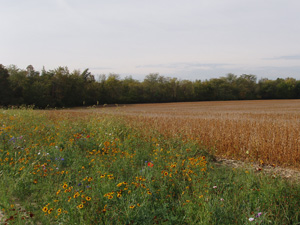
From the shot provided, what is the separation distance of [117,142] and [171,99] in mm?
47315

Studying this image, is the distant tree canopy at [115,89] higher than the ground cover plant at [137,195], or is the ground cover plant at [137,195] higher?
the distant tree canopy at [115,89]

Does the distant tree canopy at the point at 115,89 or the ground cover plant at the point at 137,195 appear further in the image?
the distant tree canopy at the point at 115,89

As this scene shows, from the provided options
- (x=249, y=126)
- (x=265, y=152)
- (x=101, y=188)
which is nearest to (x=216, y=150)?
(x=265, y=152)

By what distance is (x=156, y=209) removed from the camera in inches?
140

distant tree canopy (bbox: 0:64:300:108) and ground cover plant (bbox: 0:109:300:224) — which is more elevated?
distant tree canopy (bbox: 0:64:300:108)

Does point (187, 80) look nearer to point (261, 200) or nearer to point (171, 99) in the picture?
point (171, 99)

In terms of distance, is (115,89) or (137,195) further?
(115,89)

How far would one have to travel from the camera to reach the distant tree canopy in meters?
35.6

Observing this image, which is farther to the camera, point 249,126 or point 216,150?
point 249,126

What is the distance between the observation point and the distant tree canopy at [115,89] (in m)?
35.6

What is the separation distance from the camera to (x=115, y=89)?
1829 inches

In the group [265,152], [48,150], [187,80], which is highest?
[187,80]

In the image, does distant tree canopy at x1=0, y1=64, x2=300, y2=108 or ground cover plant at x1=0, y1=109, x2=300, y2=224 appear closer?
ground cover plant at x1=0, y1=109, x2=300, y2=224

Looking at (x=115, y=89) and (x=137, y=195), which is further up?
(x=115, y=89)
